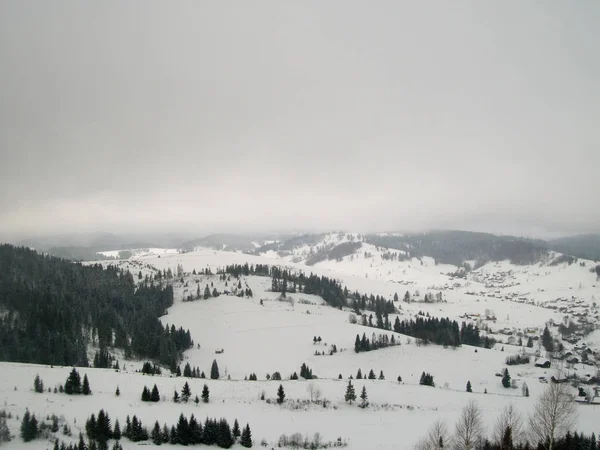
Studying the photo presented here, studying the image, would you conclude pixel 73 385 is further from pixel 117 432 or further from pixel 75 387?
pixel 117 432

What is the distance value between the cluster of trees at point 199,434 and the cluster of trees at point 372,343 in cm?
5664

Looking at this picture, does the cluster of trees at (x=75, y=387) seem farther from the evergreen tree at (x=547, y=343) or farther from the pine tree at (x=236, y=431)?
the evergreen tree at (x=547, y=343)

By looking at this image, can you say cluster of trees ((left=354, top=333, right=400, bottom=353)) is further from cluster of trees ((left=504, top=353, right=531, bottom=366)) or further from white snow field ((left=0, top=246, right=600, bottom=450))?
cluster of trees ((left=504, top=353, right=531, bottom=366))

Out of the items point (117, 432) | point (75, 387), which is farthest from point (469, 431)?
point (75, 387)

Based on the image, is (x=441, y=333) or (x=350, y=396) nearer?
(x=350, y=396)

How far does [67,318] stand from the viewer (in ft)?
268

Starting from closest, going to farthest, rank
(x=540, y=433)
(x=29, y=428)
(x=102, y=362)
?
(x=29, y=428), (x=540, y=433), (x=102, y=362)

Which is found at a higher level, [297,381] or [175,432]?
[175,432]

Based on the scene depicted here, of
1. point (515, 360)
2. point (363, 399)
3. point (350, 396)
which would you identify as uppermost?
point (350, 396)

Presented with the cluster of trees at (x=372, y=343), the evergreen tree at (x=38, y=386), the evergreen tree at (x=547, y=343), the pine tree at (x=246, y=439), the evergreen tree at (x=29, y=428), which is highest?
the evergreen tree at (x=29, y=428)

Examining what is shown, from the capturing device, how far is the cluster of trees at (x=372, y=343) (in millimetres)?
85938

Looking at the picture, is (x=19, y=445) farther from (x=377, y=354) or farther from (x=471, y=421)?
(x=377, y=354)

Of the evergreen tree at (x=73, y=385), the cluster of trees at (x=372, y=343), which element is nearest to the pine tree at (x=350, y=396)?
the evergreen tree at (x=73, y=385)

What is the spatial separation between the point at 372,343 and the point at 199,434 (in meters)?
62.8
